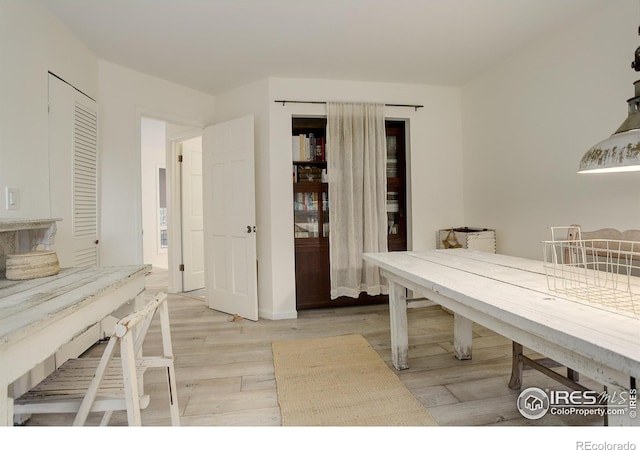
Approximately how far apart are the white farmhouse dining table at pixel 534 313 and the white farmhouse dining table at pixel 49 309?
138 centimetres

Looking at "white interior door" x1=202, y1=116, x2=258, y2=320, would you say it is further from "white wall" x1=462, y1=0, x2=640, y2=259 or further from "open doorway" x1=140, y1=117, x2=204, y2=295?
"white wall" x1=462, y1=0, x2=640, y2=259

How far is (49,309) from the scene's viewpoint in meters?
1.06

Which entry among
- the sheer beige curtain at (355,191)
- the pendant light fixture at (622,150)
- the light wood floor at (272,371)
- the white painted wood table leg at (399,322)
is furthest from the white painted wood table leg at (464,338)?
the pendant light fixture at (622,150)

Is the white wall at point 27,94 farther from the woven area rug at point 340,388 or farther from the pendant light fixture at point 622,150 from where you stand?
the pendant light fixture at point 622,150

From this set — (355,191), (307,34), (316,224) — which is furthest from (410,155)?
(307,34)

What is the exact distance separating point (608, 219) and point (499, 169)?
117 centimetres

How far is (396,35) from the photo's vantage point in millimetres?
2648

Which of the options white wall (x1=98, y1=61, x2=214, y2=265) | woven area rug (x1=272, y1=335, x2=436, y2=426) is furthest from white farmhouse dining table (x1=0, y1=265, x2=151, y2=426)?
white wall (x1=98, y1=61, x2=214, y2=265)

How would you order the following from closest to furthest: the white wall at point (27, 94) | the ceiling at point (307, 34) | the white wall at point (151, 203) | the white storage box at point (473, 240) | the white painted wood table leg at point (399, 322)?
the white wall at point (27, 94), the white painted wood table leg at point (399, 322), the ceiling at point (307, 34), the white storage box at point (473, 240), the white wall at point (151, 203)

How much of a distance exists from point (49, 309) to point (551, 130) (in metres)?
3.46

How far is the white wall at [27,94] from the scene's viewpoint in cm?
189
